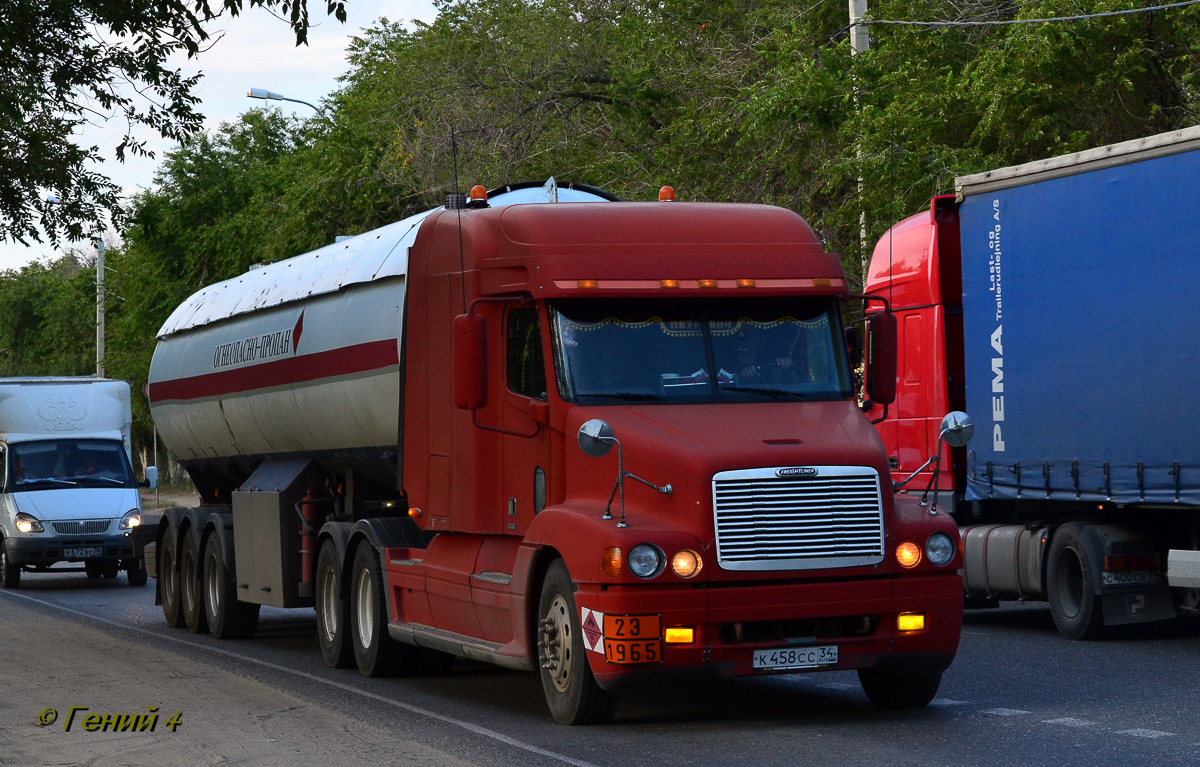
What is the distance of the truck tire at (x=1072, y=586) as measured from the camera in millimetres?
14148

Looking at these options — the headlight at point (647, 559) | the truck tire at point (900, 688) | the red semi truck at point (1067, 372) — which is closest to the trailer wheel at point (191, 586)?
the red semi truck at point (1067, 372)

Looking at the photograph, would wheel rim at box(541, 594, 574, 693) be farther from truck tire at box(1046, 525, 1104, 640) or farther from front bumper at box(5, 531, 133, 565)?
front bumper at box(5, 531, 133, 565)

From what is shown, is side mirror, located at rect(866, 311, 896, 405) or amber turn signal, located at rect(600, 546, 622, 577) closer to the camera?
amber turn signal, located at rect(600, 546, 622, 577)

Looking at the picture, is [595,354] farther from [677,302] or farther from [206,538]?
[206,538]

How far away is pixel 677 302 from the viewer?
A: 417 inches

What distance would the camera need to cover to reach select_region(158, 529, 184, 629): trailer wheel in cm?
1895

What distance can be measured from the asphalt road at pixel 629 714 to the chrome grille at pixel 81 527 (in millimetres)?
10731

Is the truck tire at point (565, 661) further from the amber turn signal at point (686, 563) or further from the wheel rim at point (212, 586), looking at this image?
the wheel rim at point (212, 586)

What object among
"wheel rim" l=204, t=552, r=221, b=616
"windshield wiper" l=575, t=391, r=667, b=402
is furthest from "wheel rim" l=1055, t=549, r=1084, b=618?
"wheel rim" l=204, t=552, r=221, b=616

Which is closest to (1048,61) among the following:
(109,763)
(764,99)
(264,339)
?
(764,99)

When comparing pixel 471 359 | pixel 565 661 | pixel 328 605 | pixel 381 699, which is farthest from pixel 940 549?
pixel 328 605

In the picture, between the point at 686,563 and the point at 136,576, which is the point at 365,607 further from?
the point at 136,576

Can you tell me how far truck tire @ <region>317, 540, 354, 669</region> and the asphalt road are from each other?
18cm

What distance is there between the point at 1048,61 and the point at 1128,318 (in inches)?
336
